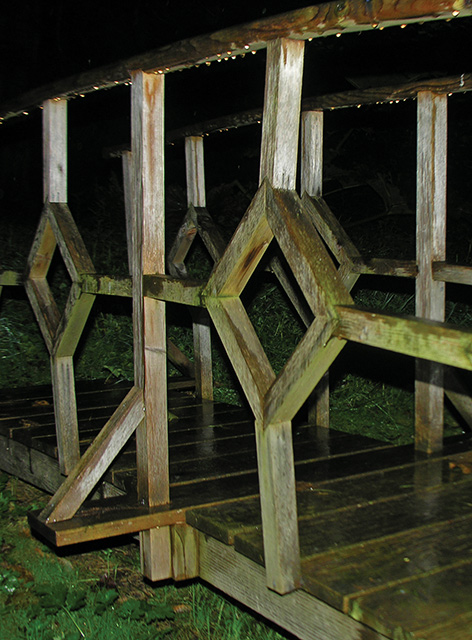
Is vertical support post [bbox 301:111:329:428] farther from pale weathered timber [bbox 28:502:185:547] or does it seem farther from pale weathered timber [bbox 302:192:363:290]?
pale weathered timber [bbox 28:502:185:547]

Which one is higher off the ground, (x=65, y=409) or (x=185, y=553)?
(x=65, y=409)

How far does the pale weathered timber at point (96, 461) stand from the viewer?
3.48 meters

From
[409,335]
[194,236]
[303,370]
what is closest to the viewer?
[409,335]

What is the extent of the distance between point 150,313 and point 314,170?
214 cm

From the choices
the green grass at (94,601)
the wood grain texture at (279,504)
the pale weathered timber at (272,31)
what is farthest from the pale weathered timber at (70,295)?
the wood grain texture at (279,504)

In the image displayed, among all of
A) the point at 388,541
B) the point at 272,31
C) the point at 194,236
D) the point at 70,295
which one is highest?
the point at 272,31

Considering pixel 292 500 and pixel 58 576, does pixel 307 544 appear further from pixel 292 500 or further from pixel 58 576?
pixel 58 576

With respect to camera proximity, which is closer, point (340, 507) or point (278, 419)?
point (278, 419)

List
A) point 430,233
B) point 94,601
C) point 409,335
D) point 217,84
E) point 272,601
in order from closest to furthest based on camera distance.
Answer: point 409,335, point 272,601, point 430,233, point 94,601, point 217,84

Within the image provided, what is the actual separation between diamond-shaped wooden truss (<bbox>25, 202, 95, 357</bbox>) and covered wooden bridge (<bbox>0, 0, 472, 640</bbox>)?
0.04ft

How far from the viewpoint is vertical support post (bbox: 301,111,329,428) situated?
5188mm

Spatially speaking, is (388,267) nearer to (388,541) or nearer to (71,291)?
(71,291)

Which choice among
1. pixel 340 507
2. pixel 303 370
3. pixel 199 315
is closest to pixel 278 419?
pixel 303 370

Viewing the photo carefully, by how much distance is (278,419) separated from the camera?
2738 mm
